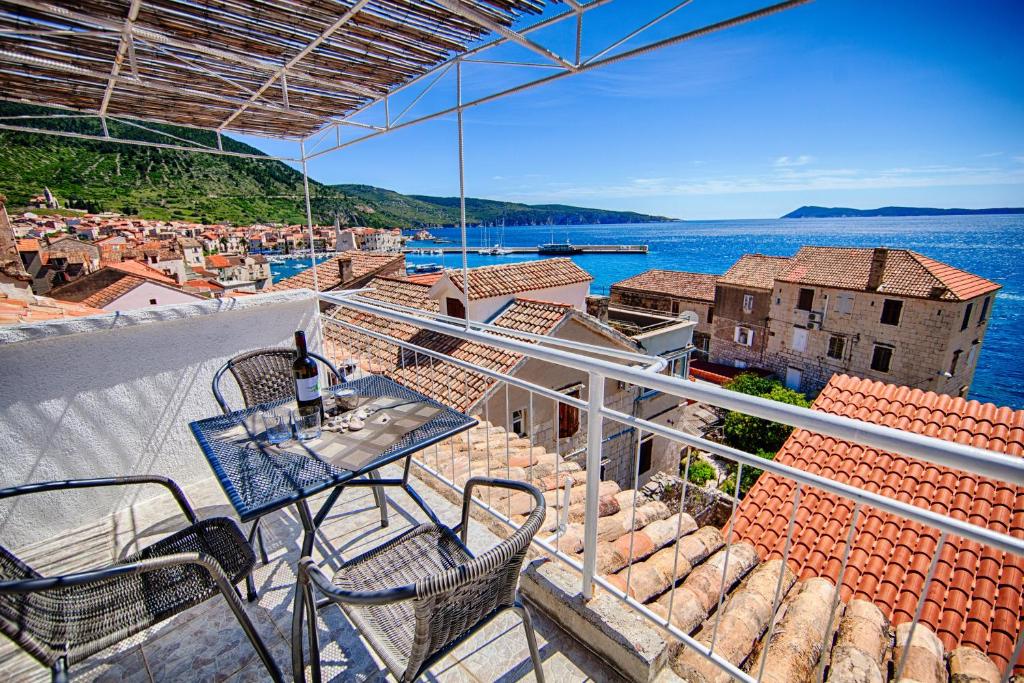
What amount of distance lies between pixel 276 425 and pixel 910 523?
580 cm

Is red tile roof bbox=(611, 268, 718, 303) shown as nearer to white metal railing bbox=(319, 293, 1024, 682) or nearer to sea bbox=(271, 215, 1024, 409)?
sea bbox=(271, 215, 1024, 409)

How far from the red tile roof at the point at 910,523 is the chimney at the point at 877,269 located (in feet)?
58.6

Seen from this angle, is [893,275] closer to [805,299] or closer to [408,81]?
[805,299]

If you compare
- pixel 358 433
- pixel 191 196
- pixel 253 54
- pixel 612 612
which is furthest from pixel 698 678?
pixel 191 196

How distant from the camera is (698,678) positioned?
1.55m

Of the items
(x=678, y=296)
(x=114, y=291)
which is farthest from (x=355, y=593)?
(x=678, y=296)

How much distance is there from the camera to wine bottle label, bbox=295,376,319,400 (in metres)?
1.88

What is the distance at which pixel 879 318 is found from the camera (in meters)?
19.4

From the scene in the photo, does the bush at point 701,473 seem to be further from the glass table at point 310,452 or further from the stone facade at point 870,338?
the glass table at point 310,452

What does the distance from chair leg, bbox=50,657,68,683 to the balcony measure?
580 millimetres

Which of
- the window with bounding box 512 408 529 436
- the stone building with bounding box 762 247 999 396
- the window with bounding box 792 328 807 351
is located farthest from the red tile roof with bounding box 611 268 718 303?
the window with bounding box 512 408 529 436

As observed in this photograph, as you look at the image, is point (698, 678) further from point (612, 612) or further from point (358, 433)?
point (358, 433)

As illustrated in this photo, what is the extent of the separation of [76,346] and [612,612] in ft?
10.3

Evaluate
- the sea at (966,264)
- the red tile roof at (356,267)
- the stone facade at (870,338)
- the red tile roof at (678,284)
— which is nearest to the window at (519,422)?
the red tile roof at (356,267)
